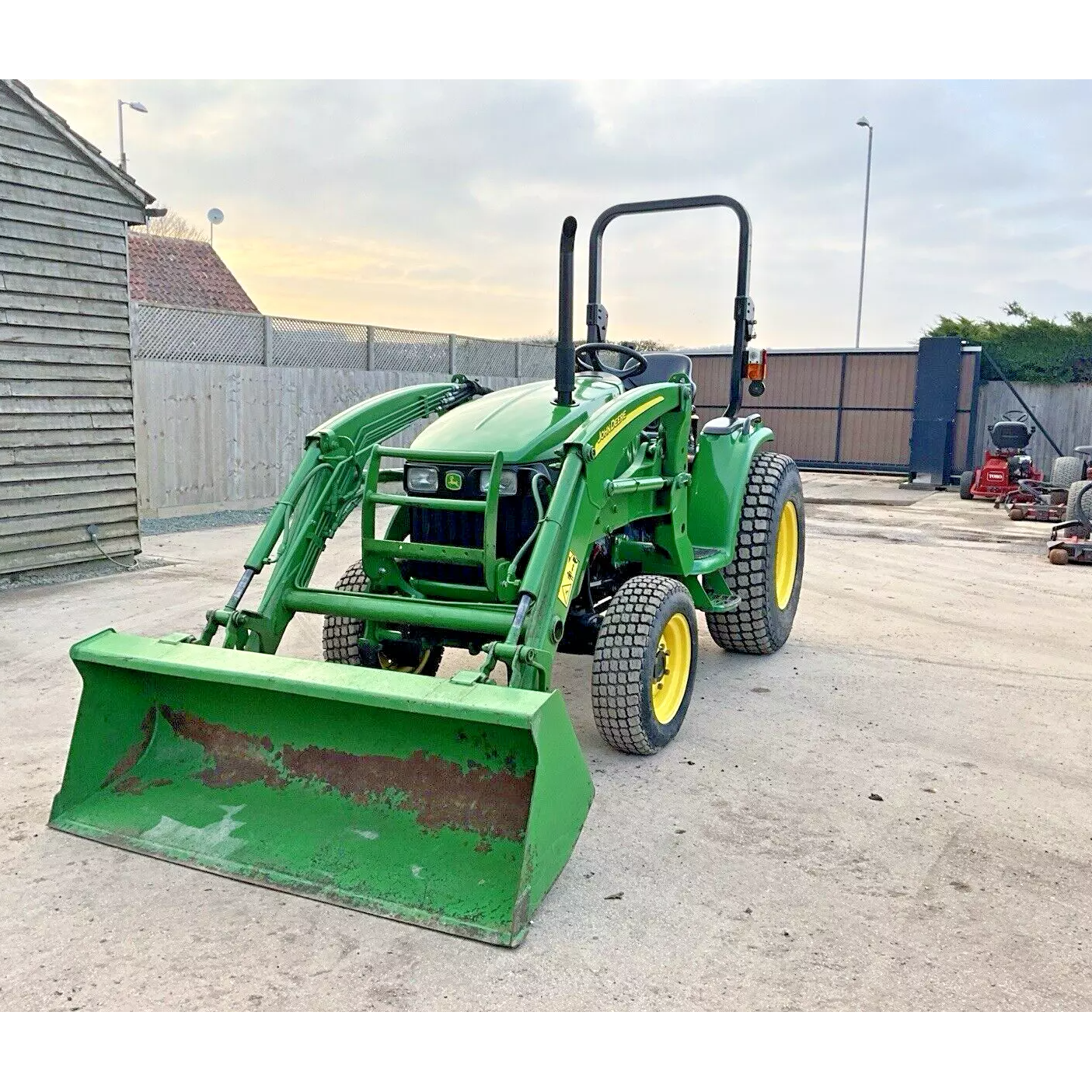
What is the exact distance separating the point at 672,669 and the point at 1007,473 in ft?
37.5

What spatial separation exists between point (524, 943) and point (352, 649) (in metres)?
1.99

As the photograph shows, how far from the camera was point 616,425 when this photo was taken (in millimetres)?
4043

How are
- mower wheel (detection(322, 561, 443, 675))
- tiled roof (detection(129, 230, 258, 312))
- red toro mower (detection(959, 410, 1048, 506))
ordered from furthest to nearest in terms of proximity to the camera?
tiled roof (detection(129, 230, 258, 312)), red toro mower (detection(959, 410, 1048, 506)), mower wheel (detection(322, 561, 443, 675))

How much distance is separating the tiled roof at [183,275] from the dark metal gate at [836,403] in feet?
30.9

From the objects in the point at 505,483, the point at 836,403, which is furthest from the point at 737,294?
the point at 836,403

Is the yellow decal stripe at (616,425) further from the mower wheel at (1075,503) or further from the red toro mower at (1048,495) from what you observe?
the red toro mower at (1048,495)

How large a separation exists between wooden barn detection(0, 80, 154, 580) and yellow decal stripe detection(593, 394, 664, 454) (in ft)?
17.5

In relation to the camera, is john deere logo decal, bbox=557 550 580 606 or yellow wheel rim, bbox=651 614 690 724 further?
yellow wheel rim, bbox=651 614 690 724

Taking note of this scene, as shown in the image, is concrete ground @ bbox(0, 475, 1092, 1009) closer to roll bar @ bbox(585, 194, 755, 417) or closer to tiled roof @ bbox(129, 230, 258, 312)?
roll bar @ bbox(585, 194, 755, 417)

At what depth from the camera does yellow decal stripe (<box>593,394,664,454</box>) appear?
12.8ft

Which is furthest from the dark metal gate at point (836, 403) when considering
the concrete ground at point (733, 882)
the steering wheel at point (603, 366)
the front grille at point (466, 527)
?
the front grille at point (466, 527)

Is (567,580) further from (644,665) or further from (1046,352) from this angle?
(1046,352)

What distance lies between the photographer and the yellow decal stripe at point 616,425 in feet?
12.8

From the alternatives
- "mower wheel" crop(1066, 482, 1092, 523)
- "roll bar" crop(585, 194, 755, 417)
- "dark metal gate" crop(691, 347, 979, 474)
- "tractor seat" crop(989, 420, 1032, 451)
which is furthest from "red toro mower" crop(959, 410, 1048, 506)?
"roll bar" crop(585, 194, 755, 417)
